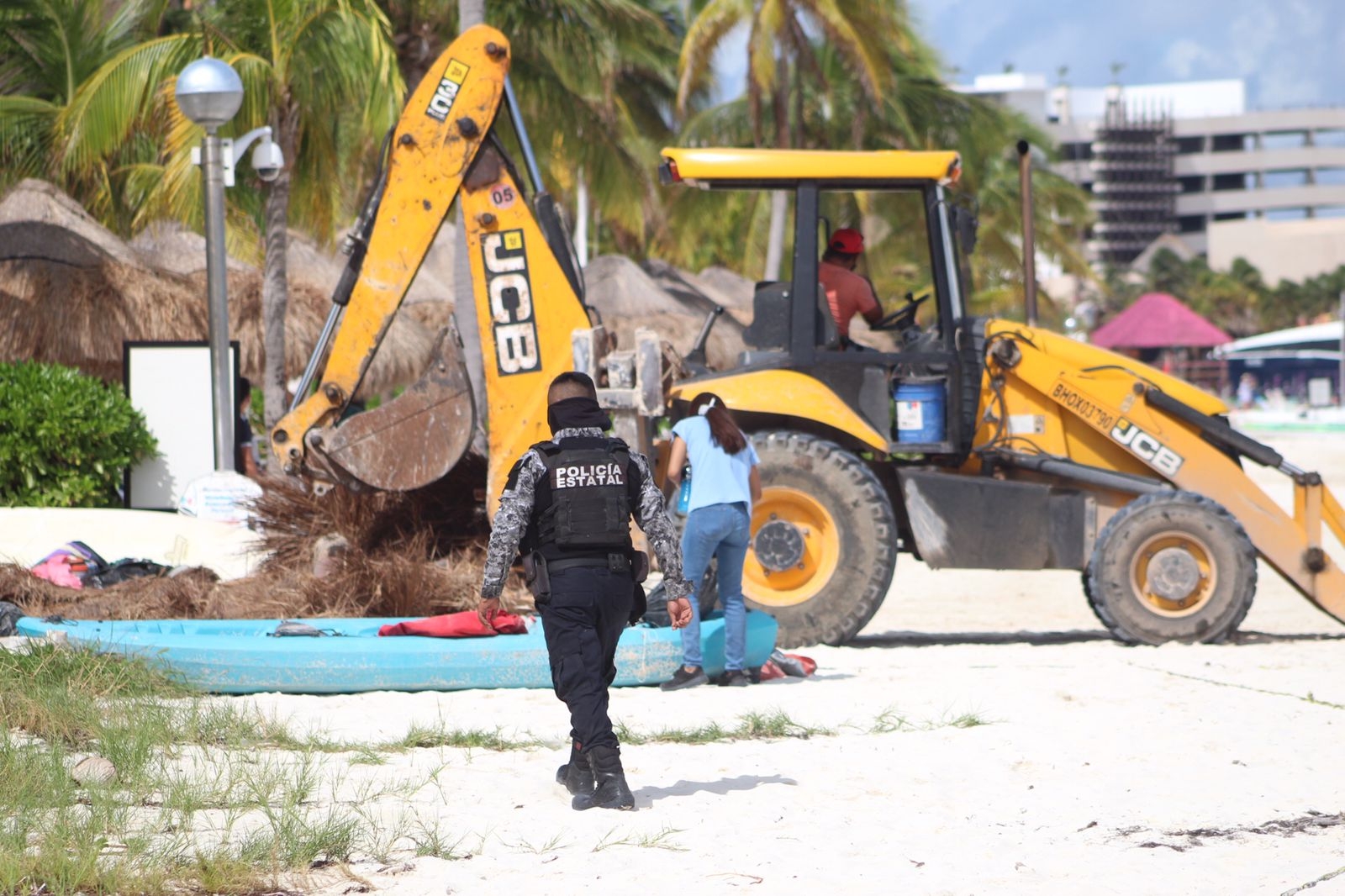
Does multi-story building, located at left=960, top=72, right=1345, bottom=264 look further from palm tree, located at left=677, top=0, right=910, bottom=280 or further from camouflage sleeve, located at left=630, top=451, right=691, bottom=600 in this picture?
camouflage sleeve, located at left=630, top=451, right=691, bottom=600

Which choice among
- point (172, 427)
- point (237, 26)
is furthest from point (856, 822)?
point (237, 26)

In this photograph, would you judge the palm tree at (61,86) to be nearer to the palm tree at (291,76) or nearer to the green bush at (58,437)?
the palm tree at (291,76)

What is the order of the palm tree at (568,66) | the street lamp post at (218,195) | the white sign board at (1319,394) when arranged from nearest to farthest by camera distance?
the street lamp post at (218,195)
the palm tree at (568,66)
the white sign board at (1319,394)

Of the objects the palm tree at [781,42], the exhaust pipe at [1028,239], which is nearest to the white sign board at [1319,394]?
the palm tree at [781,42]

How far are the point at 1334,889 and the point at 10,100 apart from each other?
18.2 meters

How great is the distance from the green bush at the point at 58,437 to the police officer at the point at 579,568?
9075 millimetres

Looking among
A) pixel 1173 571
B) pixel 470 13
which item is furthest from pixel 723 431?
pixel 470 13

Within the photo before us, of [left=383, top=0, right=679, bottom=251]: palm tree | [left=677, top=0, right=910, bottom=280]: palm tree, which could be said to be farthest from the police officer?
[left=677, top=0, right=910, bottom=280]: palm tree

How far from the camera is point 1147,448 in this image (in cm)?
1077

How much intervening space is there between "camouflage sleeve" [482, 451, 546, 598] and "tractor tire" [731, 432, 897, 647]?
4195mm

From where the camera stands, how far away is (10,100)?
64.4 ft

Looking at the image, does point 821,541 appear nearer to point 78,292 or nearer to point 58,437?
point 58,437

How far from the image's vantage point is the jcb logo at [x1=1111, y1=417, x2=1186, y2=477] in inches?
424

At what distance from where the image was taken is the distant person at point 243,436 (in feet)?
51.5
